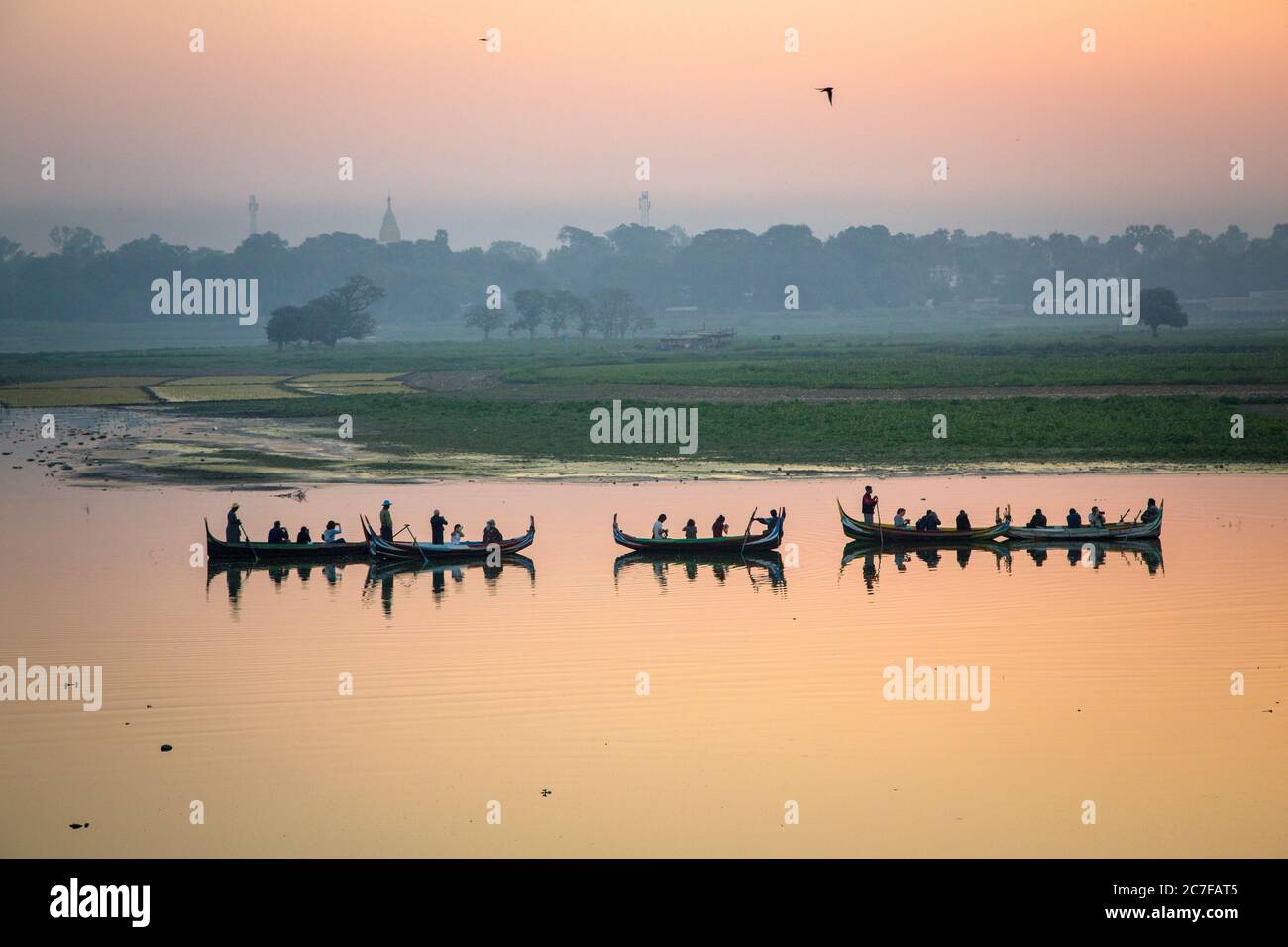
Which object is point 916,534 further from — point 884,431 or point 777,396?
point 777,396

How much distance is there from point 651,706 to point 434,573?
43.2 ft

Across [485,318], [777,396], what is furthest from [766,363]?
[485,318]

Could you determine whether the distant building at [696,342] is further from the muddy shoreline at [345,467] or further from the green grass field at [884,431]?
the muddy shoreline at [345,467]

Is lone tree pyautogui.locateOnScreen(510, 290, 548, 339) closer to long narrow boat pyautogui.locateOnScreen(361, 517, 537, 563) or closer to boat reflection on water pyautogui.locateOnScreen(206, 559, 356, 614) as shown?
boat reflection on water pyautogui.locateOnScreen(206, 559, 356, 614)

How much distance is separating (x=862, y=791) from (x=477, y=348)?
127 metres

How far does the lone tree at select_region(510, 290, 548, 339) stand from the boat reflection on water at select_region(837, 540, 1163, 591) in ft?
451

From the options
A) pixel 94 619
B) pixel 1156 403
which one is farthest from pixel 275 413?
pixel 94 619

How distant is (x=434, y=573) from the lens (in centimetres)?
3431

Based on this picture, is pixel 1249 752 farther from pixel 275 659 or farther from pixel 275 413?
pixel 275 413

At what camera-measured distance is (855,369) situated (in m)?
92.6

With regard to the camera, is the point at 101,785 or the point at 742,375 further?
the point at 742,375

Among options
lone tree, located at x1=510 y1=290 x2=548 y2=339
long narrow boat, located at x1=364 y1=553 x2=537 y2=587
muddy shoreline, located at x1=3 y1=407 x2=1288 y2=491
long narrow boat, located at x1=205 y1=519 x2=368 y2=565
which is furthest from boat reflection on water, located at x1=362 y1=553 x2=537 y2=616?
lone tree, located at x1=510 y1=290 x2=548 y2=339
